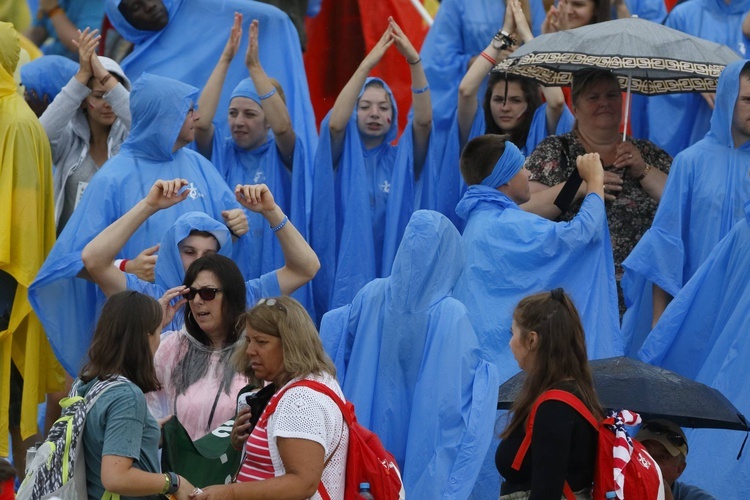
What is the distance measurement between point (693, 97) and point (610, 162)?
1.44 meters

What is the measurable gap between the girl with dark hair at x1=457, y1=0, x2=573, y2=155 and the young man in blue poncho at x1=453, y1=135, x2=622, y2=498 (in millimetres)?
1460

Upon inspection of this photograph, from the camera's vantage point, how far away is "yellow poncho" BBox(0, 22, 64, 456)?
7.29 meters

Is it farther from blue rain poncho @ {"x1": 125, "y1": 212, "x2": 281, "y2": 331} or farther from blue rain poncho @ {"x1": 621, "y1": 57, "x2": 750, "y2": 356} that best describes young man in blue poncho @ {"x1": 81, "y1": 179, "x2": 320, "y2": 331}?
blue rain poncho @ {"x1": 621, "y1": 57, "x2": 750, "y2": 356}

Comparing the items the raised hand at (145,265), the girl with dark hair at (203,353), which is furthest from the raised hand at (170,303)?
the raised hand at (145,265)

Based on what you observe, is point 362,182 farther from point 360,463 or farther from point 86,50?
point 360,463

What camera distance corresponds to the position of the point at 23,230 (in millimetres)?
7340

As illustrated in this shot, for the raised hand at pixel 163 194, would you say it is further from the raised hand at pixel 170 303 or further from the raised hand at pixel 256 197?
the raised hand at pixel 170 303

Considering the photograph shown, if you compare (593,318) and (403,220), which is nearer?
(593,318)

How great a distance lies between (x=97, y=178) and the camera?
7.08 m

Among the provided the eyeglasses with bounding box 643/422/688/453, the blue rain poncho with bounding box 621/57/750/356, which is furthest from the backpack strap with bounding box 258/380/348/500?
the blue rain poncho with bounding box 621/57/750/356

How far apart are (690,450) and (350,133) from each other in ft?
9.68

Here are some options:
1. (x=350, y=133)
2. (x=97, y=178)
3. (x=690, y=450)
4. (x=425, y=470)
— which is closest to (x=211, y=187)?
(x=97, y=178)

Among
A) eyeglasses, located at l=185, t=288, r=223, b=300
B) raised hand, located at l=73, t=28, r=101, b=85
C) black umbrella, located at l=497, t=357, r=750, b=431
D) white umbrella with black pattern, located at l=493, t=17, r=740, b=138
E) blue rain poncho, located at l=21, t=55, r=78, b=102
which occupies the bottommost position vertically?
black umbrella, located at l=497, t=357, r=750, b=431

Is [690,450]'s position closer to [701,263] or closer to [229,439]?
[701,263]
